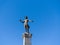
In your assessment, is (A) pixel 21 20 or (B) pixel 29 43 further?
(A) pixel 21 20

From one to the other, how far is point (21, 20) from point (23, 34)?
1899 millimetres

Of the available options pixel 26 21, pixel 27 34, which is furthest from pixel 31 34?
pixel 26 21

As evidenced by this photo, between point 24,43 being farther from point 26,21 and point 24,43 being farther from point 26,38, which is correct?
point 26,21

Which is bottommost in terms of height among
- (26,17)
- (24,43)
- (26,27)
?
(24,43)

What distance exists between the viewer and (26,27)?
20.1m

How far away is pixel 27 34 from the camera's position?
1931 cm

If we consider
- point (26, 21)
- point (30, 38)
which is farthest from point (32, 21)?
point (30, 38)

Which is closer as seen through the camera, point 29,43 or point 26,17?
point 29,43

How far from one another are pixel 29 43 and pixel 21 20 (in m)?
3.03

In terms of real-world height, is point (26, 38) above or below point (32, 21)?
below

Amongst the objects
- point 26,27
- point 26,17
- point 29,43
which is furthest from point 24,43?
point 26,17

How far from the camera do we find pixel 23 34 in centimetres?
1934

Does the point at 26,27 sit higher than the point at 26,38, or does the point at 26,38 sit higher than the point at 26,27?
the point at 26,27

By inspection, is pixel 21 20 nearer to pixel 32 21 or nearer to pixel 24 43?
pixel 32 21
